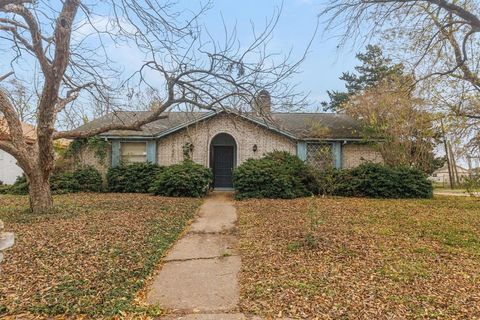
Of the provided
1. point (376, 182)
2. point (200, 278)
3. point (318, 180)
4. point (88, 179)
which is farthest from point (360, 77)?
point (200, 278)

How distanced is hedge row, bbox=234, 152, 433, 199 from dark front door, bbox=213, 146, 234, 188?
3.46m

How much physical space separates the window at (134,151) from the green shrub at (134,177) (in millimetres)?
1078

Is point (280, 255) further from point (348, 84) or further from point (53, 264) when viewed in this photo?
point (348, 84)

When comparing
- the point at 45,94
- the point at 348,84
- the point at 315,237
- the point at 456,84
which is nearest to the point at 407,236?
the point at 315,237

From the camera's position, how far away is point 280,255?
5.41 meters

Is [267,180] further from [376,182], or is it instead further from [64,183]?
[64,183]

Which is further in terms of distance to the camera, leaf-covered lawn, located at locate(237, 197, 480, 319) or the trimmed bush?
the trimmed bush

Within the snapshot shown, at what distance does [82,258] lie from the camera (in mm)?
Result: 5051

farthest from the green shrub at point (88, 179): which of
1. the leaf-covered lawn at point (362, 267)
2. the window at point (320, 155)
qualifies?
the window at point (320, 155)

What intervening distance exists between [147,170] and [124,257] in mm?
9678

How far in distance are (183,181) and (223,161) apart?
14.8 feet

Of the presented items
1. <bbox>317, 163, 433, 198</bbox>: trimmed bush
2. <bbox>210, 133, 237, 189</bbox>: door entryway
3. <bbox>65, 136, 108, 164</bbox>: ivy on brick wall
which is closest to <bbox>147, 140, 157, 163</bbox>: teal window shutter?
<bbox>65, 136, 108, 164</bbox>: ivy on brick wall

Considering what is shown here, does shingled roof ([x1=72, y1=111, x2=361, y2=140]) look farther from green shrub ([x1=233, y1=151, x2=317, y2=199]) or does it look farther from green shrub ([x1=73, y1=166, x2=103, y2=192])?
green shrub ([x1=73, y1=166, x2=103, y2=192])

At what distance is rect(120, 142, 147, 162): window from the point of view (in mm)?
15703
